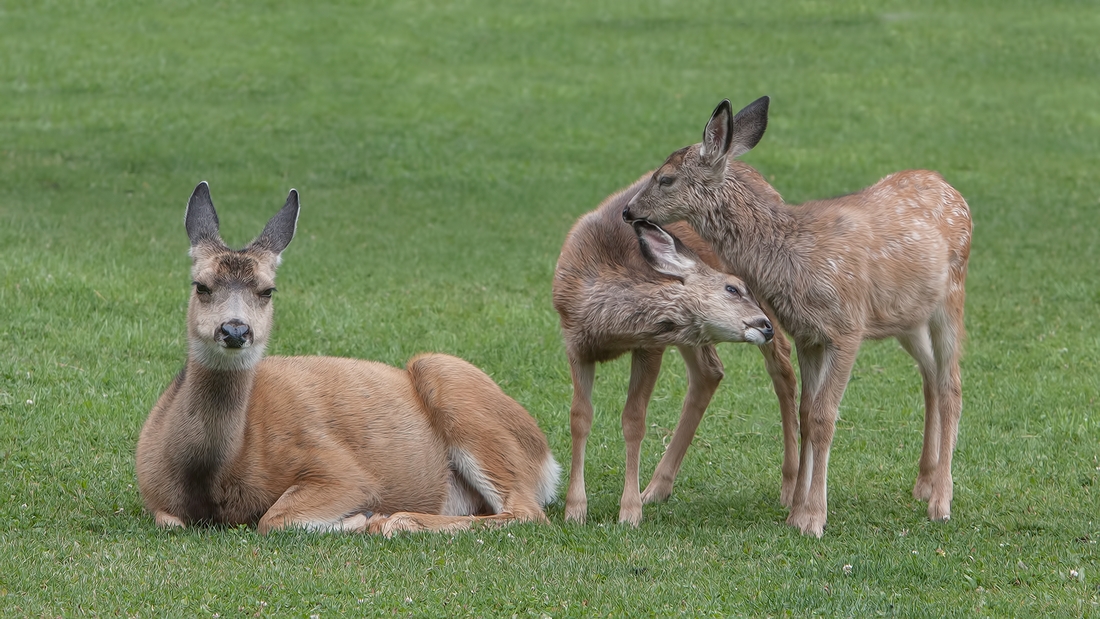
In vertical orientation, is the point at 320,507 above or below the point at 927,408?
below

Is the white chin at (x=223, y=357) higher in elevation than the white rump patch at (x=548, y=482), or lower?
higher

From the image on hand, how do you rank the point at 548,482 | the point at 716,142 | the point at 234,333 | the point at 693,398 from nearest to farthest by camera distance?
the point at 234,333
the point at 716,142
the point at 548,482
the point at 693,398

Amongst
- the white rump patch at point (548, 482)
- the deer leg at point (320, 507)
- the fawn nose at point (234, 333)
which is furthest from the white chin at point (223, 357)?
the white rump patch at point (548, 482)

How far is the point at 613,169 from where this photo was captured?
19641 mm

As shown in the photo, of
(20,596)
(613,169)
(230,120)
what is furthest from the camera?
(230,120)

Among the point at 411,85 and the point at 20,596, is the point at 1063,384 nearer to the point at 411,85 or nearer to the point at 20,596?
the point at 20,596

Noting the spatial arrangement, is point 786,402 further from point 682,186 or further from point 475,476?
point 475,476

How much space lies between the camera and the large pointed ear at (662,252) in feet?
23.6

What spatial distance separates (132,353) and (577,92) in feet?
49.3

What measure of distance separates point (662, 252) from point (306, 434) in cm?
205

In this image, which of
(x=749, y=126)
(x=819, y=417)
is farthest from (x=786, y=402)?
(x=749, y=126)

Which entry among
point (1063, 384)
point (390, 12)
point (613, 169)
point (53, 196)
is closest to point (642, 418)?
point (1063, 384)

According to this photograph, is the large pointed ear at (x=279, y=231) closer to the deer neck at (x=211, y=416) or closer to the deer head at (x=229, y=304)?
the deer head at (x=229, y=304)

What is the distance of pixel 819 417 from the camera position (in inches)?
284
